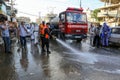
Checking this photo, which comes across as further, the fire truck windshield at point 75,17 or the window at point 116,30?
the fire truck windshield at point 75,17

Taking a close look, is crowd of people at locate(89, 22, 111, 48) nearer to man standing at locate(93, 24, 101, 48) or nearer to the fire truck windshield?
man standing at locate(93, 24, 101, 48)

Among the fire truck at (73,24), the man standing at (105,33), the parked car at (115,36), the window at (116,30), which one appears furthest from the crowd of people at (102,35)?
the fire truck at (73,24)

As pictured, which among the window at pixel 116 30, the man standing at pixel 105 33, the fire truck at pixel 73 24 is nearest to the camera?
the man standing at pixel 105 33

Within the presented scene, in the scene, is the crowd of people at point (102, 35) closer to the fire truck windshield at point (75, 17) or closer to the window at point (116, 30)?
the window at point (116, 30)

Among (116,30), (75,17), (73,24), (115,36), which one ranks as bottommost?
(115,36)

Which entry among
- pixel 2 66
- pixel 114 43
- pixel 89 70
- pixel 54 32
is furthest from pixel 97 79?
pixel 54 32

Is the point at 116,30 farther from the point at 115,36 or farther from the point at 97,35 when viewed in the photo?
the point at 97,35

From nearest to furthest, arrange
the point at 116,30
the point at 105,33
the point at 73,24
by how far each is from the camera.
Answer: the point at 105,33 → the point at 116,30 → the point at 73,24

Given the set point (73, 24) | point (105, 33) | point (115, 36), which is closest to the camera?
point (105, 33)

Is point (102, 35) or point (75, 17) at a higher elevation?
point (75, 17)

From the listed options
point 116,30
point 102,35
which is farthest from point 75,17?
point 116,30

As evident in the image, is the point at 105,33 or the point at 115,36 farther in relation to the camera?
the point at 115,36

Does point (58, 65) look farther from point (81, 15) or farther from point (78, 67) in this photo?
point (81, 15)

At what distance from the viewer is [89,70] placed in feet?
26.3
